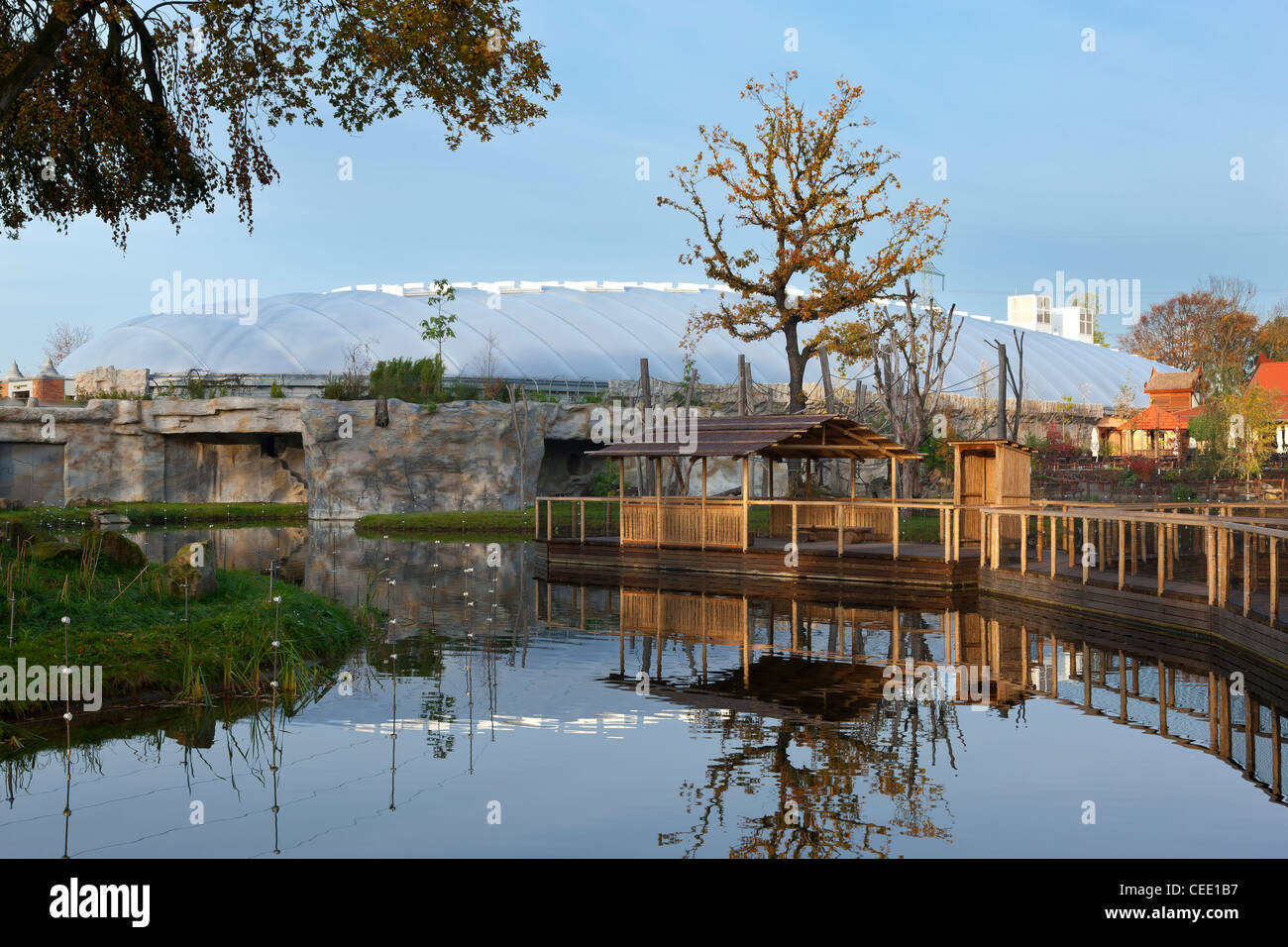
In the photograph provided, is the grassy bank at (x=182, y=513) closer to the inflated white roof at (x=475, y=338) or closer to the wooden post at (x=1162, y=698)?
the inflated white roof at (x=475, y=338)

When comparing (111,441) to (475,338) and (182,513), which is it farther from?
(475,338)

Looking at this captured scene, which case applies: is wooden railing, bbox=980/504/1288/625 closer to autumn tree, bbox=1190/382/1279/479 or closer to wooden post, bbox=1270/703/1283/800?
wooden post, bbox=1270/703/1283/800

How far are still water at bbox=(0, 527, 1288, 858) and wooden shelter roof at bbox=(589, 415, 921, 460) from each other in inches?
365

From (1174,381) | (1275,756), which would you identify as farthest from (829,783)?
(1174,381)

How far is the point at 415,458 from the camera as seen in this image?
44.3m

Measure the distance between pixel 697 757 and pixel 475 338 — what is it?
46.7 metres

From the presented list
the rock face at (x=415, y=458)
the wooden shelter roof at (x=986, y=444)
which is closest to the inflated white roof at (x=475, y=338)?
the rock face at (x=415, y=458)

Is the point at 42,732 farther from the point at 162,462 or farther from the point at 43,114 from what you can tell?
the point at 162,462

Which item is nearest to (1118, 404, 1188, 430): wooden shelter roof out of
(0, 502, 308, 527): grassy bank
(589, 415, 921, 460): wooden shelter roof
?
(589, 415, 921, 460): wooden shelter roof

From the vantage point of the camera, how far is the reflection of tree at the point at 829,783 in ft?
23.5

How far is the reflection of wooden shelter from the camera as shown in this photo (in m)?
22.8
